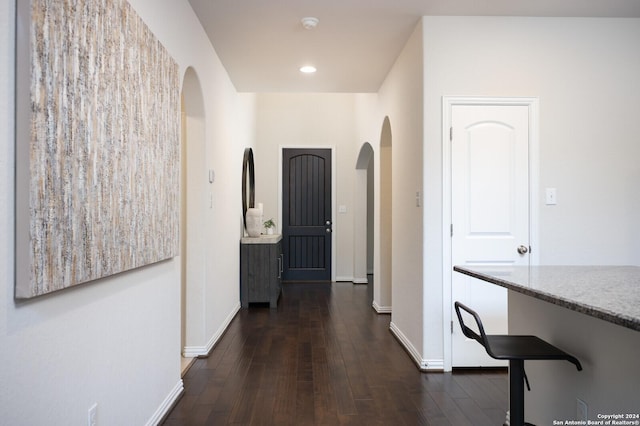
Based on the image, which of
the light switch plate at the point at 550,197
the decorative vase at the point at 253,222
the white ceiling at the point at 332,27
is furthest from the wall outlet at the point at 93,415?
the decorative vase at the point at 253,222

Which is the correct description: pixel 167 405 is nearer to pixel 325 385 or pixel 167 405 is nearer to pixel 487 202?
pixel 325 385

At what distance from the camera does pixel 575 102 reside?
299 centimetres

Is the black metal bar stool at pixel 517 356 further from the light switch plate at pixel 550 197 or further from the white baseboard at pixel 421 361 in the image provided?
the light switch plate at pixel 550 197

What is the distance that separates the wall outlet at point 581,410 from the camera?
1535 mm

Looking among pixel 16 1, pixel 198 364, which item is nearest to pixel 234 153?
pixel 198 364

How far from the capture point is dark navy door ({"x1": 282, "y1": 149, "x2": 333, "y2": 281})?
22.8 ft

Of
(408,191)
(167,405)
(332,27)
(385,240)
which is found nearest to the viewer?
(167,405)

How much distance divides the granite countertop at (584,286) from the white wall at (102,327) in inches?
56.7

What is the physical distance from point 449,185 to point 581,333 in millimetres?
1523

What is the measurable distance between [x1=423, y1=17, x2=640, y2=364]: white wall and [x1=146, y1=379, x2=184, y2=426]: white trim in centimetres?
250

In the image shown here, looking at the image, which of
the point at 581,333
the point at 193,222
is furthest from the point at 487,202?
the point at 193,222

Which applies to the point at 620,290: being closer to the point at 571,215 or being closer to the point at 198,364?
the point at 571,215

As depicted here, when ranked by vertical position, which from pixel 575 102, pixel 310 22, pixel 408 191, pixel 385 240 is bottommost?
pixel 385 240

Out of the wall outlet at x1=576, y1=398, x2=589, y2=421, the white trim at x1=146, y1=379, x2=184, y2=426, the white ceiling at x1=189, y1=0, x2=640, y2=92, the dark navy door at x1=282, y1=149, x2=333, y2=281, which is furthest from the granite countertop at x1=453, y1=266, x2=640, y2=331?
the dark navy door at x1=282, y1=149, x2=333, y2=281
